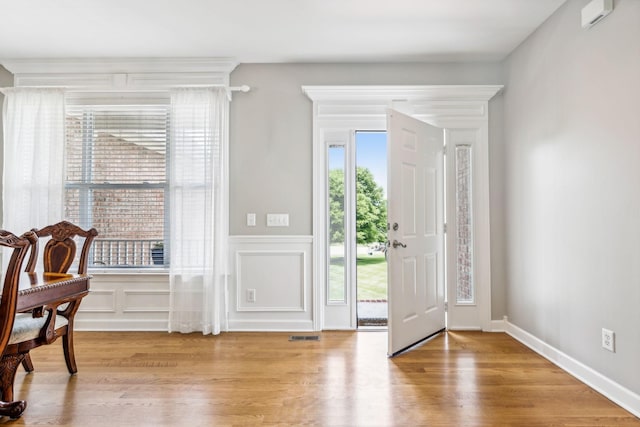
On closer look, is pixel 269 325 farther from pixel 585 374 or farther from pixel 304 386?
pixel 585 374

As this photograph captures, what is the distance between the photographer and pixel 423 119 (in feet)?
12.4

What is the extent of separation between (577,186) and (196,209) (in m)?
3.12

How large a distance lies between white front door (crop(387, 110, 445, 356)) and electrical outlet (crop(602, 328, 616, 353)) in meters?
1.31

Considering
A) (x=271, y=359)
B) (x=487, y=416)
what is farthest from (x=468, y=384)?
(x=271, y=359)

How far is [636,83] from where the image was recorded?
83.8 inches

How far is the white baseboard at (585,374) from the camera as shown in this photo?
7.06ft

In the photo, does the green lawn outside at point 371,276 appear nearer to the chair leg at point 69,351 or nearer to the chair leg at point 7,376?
the chair leg at point 69,351

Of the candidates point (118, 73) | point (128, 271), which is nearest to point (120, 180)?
point (128, 271)

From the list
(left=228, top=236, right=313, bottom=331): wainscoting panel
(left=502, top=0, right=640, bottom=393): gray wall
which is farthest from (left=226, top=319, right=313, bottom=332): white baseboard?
(left=502, top=0, right=640, bottom=393): gray wall

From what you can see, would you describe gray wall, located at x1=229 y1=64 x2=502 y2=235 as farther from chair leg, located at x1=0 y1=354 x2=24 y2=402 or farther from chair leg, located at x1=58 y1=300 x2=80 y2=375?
chair leg, located at x1=0 y1=354 x2=24 y2=402

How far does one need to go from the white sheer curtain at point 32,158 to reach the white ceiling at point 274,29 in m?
0.48

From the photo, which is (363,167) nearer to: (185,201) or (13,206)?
(185,201)

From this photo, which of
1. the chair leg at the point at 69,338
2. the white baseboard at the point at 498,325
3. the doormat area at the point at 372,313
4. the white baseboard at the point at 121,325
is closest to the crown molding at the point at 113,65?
the chair leg at the point at 69,338

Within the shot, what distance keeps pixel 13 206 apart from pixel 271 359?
291 centimetres
